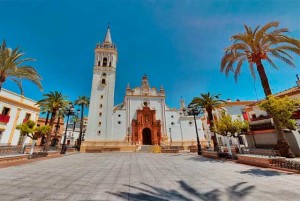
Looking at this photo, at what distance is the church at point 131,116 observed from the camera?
34481 mm

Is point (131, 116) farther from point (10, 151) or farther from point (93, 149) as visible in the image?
Answer: point (10, 151)

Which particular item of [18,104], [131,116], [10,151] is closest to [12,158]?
[10,151]

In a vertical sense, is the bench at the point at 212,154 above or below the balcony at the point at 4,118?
A: below

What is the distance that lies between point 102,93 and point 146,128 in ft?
44.5

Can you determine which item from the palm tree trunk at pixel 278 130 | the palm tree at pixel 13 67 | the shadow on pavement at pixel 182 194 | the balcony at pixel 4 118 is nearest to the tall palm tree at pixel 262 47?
the palm tree trunk at pixel 278 130

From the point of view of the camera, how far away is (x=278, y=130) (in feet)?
39.3

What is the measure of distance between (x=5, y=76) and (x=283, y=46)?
25.3 meters

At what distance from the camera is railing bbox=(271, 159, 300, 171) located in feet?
25.1

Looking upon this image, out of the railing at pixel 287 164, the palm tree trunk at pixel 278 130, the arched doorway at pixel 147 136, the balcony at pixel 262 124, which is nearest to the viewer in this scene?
the railing at pixel 287 164

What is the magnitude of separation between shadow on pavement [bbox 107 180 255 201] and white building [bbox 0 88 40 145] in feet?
89.5

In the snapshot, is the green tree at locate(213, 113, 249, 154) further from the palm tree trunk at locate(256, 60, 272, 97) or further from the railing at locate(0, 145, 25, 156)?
the railing at locate(0, 145, 25, 156)

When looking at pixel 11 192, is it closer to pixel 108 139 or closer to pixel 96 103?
pixel 108 139

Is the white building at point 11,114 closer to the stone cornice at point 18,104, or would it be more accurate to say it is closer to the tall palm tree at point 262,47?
the stone cornice at point 18,104

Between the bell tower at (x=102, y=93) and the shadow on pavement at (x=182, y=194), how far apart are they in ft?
97.7
